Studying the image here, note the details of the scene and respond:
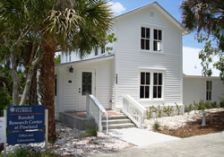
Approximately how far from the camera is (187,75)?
22.6 m

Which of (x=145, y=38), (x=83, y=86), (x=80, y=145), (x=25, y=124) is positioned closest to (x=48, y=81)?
(x=80, y=145)

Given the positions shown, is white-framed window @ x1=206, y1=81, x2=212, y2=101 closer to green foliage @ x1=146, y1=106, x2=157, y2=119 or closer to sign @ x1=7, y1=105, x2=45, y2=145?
green foliage @ x1=146, y1=106, x2=157, y2=119

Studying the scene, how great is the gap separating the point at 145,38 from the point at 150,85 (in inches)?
116

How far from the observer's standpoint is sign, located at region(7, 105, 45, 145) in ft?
27.1

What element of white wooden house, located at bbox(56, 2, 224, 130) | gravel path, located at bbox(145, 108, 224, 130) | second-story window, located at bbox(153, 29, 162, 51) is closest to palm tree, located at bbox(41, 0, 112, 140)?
white wooden house, located at bbox(56, 2, 224, 130)

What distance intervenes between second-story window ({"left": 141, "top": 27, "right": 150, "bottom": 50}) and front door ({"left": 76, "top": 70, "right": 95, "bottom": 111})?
12.3 ft

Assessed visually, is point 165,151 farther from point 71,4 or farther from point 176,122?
point 176,122

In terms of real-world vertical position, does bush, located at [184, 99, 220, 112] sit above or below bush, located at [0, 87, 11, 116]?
below

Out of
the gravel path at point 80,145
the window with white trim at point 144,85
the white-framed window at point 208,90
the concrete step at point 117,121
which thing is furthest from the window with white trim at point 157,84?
the gravel path at point 80,145

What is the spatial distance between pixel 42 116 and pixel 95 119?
5.71m

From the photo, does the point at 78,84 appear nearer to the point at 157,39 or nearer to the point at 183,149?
the point at 157,39

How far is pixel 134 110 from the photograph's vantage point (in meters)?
16.0

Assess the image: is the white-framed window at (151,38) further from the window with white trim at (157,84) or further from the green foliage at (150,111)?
the green foliage at (150,111)

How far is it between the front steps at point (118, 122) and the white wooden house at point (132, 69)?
98 cm
